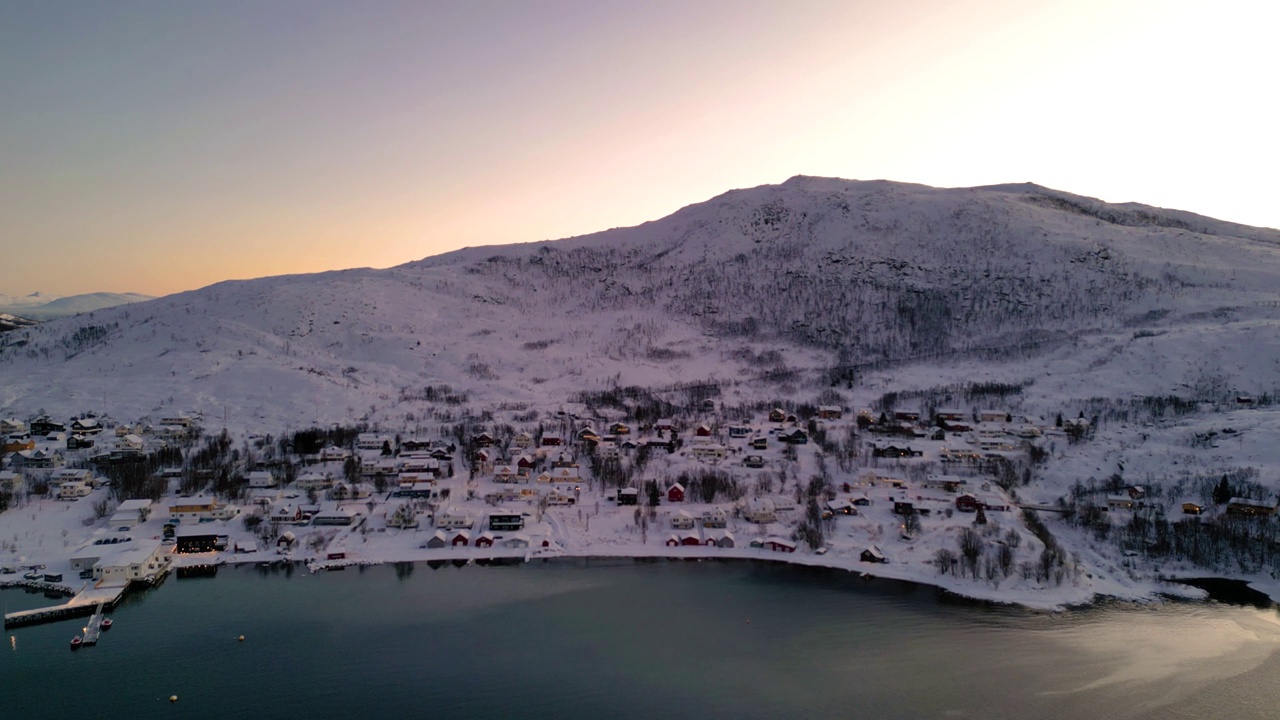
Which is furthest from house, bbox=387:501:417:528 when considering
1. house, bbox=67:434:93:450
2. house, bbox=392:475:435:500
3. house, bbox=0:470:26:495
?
house, bbox=67:434:93:450

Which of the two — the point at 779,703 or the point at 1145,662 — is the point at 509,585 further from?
the point at 1145,662

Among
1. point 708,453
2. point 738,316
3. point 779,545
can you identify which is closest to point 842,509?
point 779,545

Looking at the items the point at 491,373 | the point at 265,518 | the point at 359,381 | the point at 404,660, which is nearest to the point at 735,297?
the point at 491,373

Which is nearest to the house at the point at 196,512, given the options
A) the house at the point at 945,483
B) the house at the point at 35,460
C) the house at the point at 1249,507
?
the house at the point at 35,460

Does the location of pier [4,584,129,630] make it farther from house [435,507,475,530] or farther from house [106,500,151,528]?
house [435,507,475,530]

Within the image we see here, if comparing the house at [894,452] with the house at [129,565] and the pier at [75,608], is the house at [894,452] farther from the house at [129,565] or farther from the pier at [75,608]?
the pier at [75,608]

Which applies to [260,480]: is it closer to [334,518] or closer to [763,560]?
[334,518]
